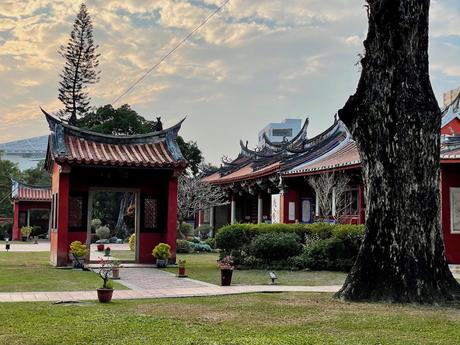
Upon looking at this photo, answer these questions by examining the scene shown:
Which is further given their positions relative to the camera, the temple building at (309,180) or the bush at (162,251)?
the temple building at (309,180)

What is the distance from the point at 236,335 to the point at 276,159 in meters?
19.6

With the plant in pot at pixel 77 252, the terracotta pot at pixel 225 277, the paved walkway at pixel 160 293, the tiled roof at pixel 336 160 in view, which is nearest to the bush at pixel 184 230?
the tiled roof at pixel 336 160

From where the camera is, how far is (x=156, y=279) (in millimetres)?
12211

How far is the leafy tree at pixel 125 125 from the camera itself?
32688 mm

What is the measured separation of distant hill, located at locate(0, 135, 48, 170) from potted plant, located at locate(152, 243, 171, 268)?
258 feet

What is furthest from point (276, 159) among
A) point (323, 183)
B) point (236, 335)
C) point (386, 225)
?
point (236, 335)

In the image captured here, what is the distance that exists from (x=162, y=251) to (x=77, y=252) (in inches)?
85.8

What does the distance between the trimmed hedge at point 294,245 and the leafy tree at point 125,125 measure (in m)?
17.5

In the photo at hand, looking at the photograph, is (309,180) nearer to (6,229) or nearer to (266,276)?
(266,276)

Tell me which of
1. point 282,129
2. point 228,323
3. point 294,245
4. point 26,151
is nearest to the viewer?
point 228,323

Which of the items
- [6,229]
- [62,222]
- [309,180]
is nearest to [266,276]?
[62,222]

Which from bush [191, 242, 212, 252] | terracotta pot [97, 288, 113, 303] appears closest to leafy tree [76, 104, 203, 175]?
bush [191, 242, 212, 252]

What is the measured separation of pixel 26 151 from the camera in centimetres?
9825

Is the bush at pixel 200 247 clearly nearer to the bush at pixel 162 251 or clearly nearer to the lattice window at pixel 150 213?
the lattice window at pixel 150 213
